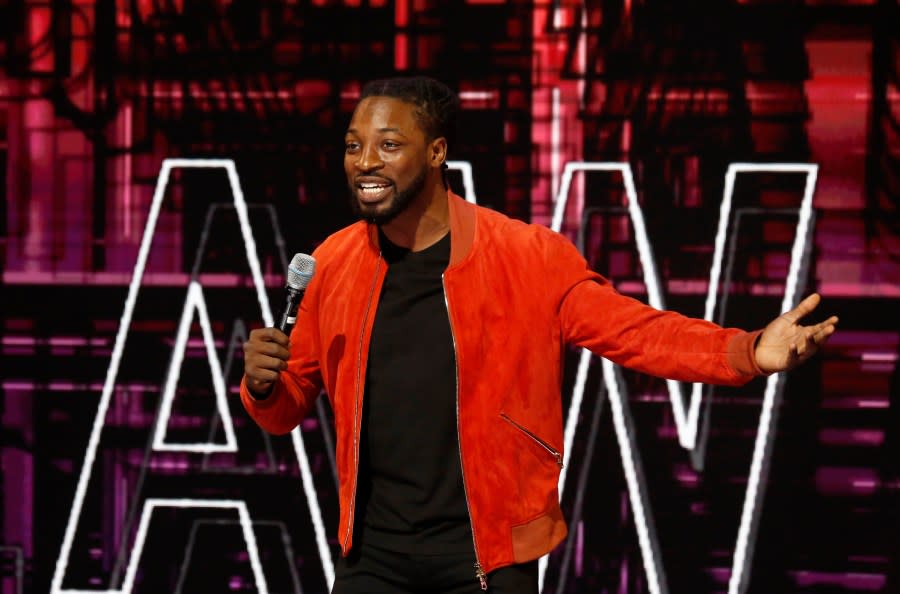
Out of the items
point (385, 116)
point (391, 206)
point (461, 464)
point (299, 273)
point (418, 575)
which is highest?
point (385, 116)

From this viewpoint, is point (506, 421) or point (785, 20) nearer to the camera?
point (506, 421)

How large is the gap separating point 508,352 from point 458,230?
0.25 m

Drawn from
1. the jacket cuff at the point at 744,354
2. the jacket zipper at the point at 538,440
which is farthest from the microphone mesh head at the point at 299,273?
the jacket cuff at the point at 744,354

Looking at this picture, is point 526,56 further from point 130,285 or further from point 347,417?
point 347,417

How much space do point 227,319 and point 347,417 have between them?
63.1 inches

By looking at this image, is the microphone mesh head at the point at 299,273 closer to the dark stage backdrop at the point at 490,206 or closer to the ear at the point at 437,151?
the ear at the point at 437,151

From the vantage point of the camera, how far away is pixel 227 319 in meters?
3.86

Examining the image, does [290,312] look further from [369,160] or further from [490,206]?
[490,206]

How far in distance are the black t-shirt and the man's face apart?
157mm

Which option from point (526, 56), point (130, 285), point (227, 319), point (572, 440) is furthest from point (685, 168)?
point (130, 285)

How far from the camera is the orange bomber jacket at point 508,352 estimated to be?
2275mm

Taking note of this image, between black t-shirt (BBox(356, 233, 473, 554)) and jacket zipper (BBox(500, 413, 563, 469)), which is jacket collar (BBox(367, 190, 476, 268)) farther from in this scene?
jacket zipper (BBox(500, 413, 563, 469))

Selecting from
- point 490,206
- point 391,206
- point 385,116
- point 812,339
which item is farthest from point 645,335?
point 490,206

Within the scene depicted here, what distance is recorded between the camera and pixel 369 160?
2318 mm
